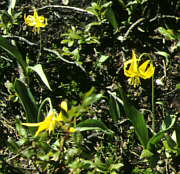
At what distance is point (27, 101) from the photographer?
2.53 metres

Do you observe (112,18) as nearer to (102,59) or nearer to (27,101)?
(102,59)

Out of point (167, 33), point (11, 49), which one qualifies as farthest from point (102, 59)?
point (11, 49)

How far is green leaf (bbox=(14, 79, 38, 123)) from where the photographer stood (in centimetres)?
250

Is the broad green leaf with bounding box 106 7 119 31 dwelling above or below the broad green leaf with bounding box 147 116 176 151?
above

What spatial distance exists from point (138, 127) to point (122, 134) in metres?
0.36

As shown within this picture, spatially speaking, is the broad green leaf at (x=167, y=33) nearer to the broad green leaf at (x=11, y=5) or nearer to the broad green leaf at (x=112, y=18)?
the broad green leaf at (x=112, y=18)

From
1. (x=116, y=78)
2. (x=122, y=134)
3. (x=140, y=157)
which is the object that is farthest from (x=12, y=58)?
(x=140, y=157)

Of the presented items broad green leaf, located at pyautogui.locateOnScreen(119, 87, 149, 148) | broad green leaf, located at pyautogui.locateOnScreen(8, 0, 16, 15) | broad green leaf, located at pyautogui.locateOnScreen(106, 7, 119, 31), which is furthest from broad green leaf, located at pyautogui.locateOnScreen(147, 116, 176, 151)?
broad green leaf, located at pyautogui.locateOnScreen(8, 0, 16, 15)

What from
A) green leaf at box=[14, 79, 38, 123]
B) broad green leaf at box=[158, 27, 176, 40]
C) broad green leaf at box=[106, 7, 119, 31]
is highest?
broad green leaf at box=[106, 7, 119, 31]

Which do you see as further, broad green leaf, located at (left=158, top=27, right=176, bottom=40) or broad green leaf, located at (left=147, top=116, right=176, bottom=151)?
broad green leaf, located at (left=158, top=27, right=176, bottom=40)

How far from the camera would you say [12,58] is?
9.98ft

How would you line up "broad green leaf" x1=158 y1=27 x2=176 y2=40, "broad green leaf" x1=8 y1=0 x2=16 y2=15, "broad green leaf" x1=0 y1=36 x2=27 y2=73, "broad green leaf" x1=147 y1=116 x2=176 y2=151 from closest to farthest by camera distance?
"broad green leaf" x1=147 y1=116 x2=176 y2=151 → "broad green leaf" x1=0 y1=36 x2=27 y2=73 → "broad green leaf" x1=158 y1=27 x2=176 y2=40 → "broad green leaf" x1=8 y1=0 x2=16 y2=15

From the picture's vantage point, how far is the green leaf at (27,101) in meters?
2.50

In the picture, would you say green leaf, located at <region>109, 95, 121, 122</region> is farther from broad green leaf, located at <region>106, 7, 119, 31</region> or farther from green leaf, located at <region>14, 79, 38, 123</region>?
broad green leaf, located at <region>106, 7, 119, 31</region>
